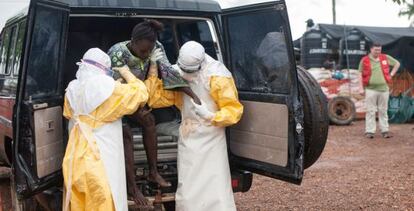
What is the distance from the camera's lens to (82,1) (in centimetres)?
478

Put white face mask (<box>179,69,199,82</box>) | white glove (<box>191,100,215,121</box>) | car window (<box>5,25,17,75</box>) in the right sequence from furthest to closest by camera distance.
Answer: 1. car window (<box>5,25,17,75</box>)
2. white face mask (<box>179,69,199,82</box>)
3. white glove (<box>191,100,215,121</box>)

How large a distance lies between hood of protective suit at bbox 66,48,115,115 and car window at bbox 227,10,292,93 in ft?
4.12

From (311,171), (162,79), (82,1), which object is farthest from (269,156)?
(311,171)

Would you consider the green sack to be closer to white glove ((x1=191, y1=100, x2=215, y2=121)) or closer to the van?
the van

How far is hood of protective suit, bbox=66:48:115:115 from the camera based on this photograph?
4.00 m

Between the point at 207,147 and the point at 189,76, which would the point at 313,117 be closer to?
the point at 207,147

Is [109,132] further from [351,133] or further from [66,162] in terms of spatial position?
[351,133]

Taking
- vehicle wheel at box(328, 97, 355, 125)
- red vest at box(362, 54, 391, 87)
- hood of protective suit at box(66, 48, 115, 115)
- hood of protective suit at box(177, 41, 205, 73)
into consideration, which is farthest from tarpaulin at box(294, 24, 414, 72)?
hood of protective suit at box(66, 48, 115, 115)

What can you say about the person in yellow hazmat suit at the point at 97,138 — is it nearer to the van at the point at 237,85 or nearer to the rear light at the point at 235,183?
the van at the point at 237,85

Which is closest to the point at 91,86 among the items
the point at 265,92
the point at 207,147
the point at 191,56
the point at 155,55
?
the point at 191,56

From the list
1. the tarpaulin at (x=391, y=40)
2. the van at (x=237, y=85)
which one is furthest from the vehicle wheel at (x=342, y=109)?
→ the van at (x=237, y=85)

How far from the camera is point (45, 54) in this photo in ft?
13.8

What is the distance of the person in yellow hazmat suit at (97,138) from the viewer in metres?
3.96

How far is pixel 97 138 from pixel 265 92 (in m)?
1.40
